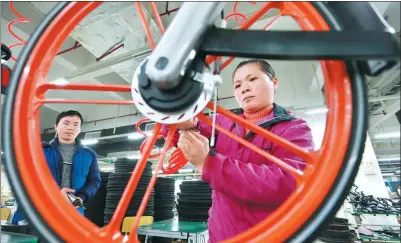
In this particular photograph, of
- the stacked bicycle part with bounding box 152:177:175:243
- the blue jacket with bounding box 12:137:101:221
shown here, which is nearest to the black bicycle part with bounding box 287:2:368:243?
the blue jacket with bounding box 12:137:101:221

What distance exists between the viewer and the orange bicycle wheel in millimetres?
437

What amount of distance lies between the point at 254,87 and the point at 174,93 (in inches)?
20.5

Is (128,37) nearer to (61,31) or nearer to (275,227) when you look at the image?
(61,31)

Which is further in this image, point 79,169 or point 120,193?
point 120,193

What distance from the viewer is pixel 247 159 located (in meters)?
0.85

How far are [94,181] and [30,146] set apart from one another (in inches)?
61.8

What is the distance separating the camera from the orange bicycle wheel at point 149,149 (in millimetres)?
437

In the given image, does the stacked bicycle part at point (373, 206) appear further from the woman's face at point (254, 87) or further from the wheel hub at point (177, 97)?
the wheel hub at point (177, 97)

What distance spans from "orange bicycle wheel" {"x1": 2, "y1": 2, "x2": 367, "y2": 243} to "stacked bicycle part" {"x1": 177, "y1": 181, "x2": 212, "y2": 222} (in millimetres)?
2861

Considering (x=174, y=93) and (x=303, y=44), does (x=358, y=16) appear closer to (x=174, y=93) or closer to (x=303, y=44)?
(x=303, y=44)

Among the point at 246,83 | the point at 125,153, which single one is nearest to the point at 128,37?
the point at 246,83

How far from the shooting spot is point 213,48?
0.49 m

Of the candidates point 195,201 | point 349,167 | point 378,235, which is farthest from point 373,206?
point 349,167

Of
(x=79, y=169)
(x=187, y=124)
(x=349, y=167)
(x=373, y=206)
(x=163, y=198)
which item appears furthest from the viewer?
(x=163, y=198)
